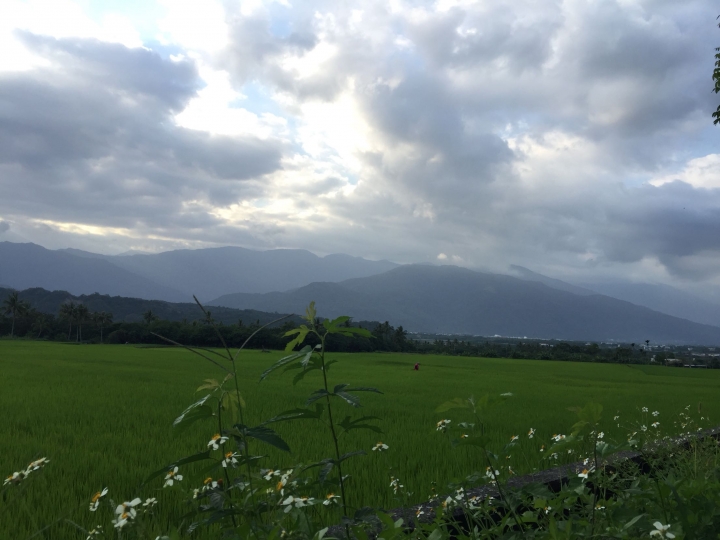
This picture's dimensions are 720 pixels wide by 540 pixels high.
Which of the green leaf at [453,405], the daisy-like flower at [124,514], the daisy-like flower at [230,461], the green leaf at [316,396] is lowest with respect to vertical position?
the daisy-like flower at [124,514]

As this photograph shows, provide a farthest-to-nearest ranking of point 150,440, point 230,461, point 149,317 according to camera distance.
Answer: point 149,317 < point 150,440 < point 230,461

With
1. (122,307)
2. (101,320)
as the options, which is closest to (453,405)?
(101,320)

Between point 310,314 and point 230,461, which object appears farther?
point 230,461

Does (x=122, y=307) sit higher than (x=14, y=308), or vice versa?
(x=14, y=308)

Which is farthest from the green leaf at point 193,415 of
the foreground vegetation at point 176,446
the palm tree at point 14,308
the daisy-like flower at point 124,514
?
the palm tree at point 14,308

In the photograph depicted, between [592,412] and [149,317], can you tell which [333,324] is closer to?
[592,412]

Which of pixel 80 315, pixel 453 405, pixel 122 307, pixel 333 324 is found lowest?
pixel 122 307

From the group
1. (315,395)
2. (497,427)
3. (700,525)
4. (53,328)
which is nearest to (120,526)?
(315,395)

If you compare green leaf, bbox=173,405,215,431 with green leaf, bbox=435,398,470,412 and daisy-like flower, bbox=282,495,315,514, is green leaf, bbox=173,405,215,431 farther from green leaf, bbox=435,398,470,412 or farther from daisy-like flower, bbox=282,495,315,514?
green leaf, bbox=435,398,470,412

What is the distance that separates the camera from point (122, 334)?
63.2 m

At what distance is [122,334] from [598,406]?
71.2 metres

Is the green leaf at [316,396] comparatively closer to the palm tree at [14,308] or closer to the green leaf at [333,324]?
the green leaf at [333,324]

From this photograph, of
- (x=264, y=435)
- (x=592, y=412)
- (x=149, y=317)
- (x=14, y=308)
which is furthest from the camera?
(x=149, y=317)

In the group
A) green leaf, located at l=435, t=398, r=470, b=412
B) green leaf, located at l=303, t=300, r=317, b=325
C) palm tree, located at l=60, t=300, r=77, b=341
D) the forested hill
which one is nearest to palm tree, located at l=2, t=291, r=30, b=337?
palm tree, located at l=60, t=300, r=77, b=341
